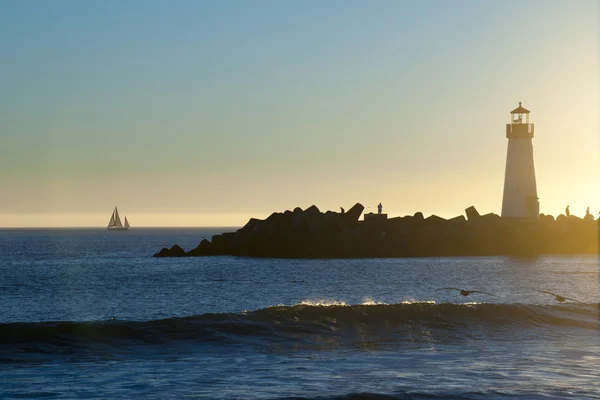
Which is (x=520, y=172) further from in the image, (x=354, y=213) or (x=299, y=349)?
(x=299, y=349)

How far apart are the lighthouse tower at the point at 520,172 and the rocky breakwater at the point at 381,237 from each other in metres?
2.45

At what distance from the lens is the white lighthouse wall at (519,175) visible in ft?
286

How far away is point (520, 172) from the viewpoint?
8712cm

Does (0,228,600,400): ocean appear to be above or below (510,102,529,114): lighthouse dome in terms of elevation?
below

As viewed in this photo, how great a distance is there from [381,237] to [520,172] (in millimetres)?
15419

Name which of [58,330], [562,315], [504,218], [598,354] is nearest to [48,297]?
[58,330]

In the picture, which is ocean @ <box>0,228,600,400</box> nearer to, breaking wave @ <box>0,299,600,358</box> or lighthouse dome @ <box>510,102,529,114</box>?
breaking wave @ <box>0,299,600,358</box>

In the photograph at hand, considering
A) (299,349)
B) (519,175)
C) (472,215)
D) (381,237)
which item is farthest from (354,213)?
(299,349)

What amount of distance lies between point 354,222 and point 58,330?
212ft

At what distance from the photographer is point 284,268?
72.6 metres

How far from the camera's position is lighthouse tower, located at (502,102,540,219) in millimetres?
87250

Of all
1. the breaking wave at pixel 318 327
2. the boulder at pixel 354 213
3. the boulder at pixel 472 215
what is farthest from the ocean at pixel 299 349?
the boulder at pixel 472 215

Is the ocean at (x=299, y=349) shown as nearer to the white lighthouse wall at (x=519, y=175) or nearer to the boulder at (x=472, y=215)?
the white lighthouse wall at (x=519, y=175)

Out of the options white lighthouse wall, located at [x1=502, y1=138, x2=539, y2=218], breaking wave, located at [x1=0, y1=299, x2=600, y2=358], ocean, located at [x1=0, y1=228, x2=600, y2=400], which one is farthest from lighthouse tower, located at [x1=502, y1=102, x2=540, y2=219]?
breaking wave, located at [x1=0, y1=299, x2=600, y2=358]
